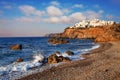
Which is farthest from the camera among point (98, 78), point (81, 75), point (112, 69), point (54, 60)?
point (54, 60)

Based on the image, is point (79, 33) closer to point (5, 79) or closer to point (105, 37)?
point (105, 37)

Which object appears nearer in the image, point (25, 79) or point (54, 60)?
point (25, 79)

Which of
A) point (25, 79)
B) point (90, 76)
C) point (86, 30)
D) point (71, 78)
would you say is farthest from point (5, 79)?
point (86, 30)

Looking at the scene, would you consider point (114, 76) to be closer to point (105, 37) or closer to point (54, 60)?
point (54, 60)

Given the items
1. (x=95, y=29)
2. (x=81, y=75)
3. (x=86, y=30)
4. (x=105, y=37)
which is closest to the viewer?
(x=81, y=75)

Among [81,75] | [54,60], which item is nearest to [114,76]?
[81,75]

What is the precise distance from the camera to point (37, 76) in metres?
18.5

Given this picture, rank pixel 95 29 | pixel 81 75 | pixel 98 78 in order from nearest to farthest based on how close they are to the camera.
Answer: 1. pixel 98 78
2. pixel 81 75
3. pixel 95 29

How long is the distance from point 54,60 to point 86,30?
159433 millimetres

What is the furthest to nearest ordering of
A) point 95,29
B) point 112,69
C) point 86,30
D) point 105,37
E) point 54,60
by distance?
1. point 86,30
2. point 95,29
3. point 105,37
4. point 54,60
5. point 112,69

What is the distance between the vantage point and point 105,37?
316 feet

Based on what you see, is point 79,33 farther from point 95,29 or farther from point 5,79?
point 5,79

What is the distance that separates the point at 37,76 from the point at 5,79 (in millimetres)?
2504

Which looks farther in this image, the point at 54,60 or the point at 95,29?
the point at 95,29
